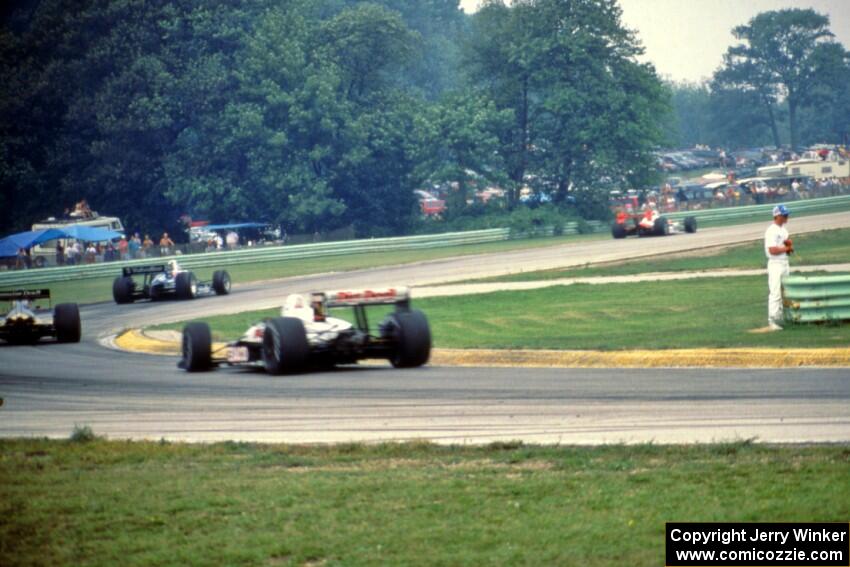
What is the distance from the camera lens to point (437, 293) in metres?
35.6

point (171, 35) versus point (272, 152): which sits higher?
point (171, 35)

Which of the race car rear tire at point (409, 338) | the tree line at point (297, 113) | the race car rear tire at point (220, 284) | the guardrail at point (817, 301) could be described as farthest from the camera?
the tree line at point (297, 113)

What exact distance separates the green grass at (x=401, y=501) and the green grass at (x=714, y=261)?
86.5ft

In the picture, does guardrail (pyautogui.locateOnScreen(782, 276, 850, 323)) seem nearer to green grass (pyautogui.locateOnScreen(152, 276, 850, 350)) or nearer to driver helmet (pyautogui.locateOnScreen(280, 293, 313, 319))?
green grass (pyautogui.locateOnScreen(152, 276, 850, 350))

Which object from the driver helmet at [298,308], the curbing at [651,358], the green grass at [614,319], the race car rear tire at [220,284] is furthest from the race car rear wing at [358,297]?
the race car rear tire at [220,284]

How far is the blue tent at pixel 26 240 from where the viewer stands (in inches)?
2377

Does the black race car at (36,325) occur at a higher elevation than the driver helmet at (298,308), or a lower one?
lower

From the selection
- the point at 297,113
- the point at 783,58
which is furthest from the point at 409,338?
the point at 783,58

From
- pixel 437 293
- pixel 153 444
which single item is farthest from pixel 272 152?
pixel 153 444

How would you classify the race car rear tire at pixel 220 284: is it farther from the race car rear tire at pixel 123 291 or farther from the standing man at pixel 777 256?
the standing man at pixel 777 256

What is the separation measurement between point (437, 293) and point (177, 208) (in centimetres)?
4312

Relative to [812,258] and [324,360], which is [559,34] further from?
[324,360]

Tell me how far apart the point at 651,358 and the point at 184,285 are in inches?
888

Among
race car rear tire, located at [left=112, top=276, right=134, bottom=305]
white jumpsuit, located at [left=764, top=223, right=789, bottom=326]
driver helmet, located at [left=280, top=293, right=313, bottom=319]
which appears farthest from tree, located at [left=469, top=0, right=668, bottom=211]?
driver helmet, located at [left=280, top=293, right=313, bottom=319]
